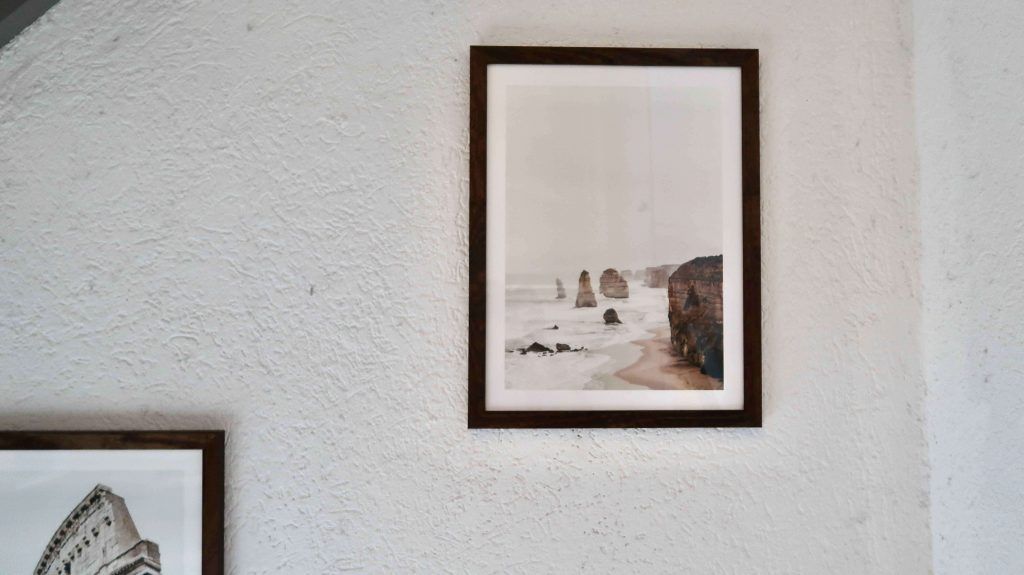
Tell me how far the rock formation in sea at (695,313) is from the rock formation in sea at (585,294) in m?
0.11

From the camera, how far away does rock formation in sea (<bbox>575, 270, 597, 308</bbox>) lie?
805mm

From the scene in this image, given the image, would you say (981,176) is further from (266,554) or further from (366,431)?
Answer: (266,554)

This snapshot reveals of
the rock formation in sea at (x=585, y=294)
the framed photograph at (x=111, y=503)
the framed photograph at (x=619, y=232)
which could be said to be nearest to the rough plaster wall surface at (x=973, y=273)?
the framed photograph at (x=619, y=232)

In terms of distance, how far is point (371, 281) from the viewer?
2.63 ft

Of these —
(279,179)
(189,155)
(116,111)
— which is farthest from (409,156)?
(116,111)

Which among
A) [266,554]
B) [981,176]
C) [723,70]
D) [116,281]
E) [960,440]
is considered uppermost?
[723,70]

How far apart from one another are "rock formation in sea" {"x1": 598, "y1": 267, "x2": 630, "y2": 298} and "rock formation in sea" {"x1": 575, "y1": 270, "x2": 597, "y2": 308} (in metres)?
0.01

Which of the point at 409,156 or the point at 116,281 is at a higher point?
the point at 409,156

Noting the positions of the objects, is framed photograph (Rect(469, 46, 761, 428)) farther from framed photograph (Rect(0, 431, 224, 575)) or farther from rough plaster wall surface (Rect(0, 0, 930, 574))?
framed photograph (Rect(0, 431, 224, 575))

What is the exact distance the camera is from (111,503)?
76cm

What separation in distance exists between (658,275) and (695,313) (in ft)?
0.24

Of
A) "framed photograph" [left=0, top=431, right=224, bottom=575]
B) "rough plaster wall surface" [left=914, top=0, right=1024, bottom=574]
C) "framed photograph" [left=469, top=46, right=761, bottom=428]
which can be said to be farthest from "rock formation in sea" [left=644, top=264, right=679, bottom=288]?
"framed photograph" [left=0, top=431, right=224, bottom=575]

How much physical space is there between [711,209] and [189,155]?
2.32 feet

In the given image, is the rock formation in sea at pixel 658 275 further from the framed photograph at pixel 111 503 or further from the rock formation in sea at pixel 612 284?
the framed photograph at pixel 111 503
